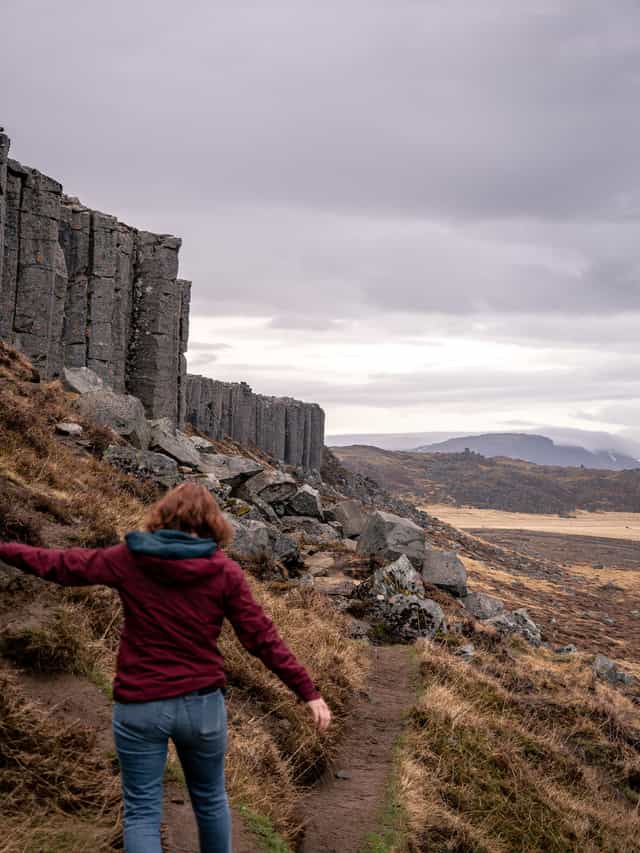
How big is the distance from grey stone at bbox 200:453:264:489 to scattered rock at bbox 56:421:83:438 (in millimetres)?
5651

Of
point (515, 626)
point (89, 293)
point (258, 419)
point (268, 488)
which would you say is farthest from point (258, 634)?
point (258, 419)

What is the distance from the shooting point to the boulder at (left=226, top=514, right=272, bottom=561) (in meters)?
16.3

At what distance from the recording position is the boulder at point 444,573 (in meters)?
21.6

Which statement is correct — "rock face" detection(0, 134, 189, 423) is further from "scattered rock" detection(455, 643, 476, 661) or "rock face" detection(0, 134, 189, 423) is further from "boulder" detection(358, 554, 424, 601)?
"scattered rock" detection(455, 643, 476, 661)

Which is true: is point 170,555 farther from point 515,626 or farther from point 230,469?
point 230,469

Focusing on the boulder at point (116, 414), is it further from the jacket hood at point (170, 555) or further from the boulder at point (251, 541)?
the jacket hood at point (170, 555)

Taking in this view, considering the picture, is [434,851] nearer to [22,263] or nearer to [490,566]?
[22,263]

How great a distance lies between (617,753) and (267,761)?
7176 mm

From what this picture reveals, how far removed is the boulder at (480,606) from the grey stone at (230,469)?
7621mm

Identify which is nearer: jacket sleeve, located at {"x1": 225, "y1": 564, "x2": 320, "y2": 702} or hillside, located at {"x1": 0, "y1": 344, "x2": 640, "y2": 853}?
jacket sleeve, located at {"x1": 225, "y1": 564, "x2": 320, "y2": 702}

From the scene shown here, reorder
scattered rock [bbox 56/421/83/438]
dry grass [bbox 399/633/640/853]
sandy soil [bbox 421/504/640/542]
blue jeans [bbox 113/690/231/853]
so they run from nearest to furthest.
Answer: blue jeans [bbox 113/690/231/853], dry grass [bbox 399/633/640/853], scattered rock [bbox 56/421/83/438], sandy soil [bbox 421/504/640/542]

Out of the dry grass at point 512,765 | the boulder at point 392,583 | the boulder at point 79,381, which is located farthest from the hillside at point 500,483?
the dry grass at point 512,765

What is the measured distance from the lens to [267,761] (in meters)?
7.41

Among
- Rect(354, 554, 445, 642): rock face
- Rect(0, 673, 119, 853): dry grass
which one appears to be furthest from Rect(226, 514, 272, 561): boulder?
Rect(0, 673, 119, 853): dry grass
